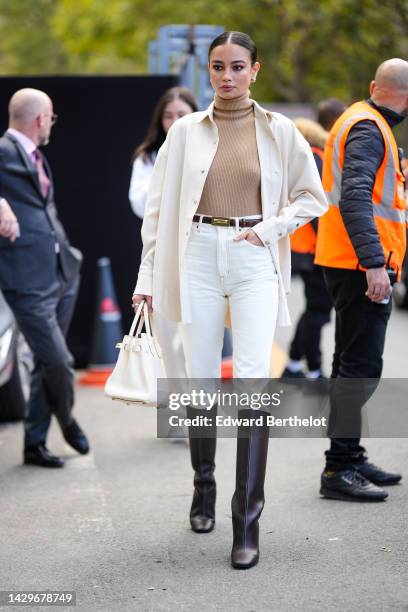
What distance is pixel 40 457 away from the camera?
6203mm

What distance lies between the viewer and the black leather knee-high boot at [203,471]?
4.86m

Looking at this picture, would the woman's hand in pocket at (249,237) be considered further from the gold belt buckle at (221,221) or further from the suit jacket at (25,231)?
the suit jacket at (25,231)

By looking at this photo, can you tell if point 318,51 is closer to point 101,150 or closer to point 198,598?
point 101,150

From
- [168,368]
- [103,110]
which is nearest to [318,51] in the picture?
[103,110]

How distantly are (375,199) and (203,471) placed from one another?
1.50 meters

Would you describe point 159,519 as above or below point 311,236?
below

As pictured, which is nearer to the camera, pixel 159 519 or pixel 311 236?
pixel 159 519

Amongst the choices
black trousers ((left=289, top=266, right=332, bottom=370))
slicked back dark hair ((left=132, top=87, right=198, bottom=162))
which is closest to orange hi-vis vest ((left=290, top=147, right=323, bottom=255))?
black trousers ((left=289, top=266, right=332, bottom=370))

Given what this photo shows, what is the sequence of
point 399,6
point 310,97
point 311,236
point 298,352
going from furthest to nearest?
point 310,97, point 399,6, point 298,352, point 311,236

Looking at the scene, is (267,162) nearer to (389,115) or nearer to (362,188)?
(362,188)

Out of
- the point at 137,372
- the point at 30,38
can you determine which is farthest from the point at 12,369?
the point at 30,38

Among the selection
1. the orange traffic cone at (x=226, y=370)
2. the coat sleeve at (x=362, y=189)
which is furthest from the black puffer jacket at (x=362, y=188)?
the orange traffic cone at (x=226, y=370)

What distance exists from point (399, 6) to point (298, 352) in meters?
6.04

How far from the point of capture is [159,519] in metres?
5.12
